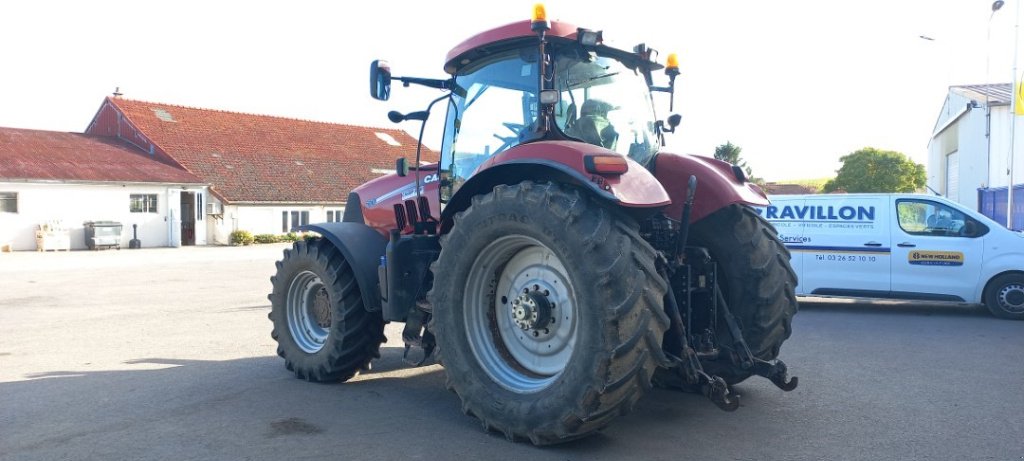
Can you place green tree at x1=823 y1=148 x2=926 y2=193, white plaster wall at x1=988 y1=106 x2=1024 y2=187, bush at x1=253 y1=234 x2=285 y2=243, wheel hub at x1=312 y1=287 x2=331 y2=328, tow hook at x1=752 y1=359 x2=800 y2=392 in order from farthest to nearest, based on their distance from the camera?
1. green tree at x1=823 y1=148 x2=926 y2=193
2. bush at x1=253 y1=234 x2=285 y2=243
3. white plaster wall at x1=988 y1=106 x2=1024 y2=187
4. wheel hub at x1=312 y1=287 x2=331 y2=328
5. tow hook at x1=752 y1=359 x2=800 y2=392

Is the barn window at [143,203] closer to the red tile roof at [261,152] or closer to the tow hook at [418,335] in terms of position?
the red tile roof at [261,152]

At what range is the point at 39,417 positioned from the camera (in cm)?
539

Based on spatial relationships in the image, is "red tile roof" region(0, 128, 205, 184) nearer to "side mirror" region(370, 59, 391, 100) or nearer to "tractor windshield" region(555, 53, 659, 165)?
"side mirror" region(370, 59, 391, 100)

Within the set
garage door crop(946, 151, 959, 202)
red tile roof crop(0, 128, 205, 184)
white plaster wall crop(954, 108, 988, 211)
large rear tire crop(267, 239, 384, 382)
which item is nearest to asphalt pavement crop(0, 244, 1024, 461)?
large rear tire crop(267, 239, 384, 382)

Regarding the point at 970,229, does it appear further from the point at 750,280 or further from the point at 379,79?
the point at 379,79

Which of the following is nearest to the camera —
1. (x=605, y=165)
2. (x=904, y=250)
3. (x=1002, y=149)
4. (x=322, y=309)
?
(x=605, y=165)

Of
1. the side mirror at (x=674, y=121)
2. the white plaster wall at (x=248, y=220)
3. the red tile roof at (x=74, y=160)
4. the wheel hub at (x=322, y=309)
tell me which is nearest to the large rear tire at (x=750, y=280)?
the side mirror at (x=674, y=121)

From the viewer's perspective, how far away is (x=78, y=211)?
3083 cm

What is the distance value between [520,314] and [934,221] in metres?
8.83

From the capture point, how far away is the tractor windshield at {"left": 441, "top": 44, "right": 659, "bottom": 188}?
530 cm

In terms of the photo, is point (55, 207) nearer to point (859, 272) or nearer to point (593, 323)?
point (859, 272)

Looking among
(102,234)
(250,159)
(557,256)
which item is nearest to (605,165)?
(557,256)

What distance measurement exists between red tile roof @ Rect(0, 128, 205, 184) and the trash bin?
1.93m

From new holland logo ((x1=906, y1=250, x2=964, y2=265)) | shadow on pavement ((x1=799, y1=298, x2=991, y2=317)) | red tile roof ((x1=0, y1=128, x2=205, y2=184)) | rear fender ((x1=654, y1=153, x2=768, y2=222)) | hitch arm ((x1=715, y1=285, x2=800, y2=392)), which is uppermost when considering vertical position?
red tile roof ((x1=0, y1=128, x2=205, y2=184))
